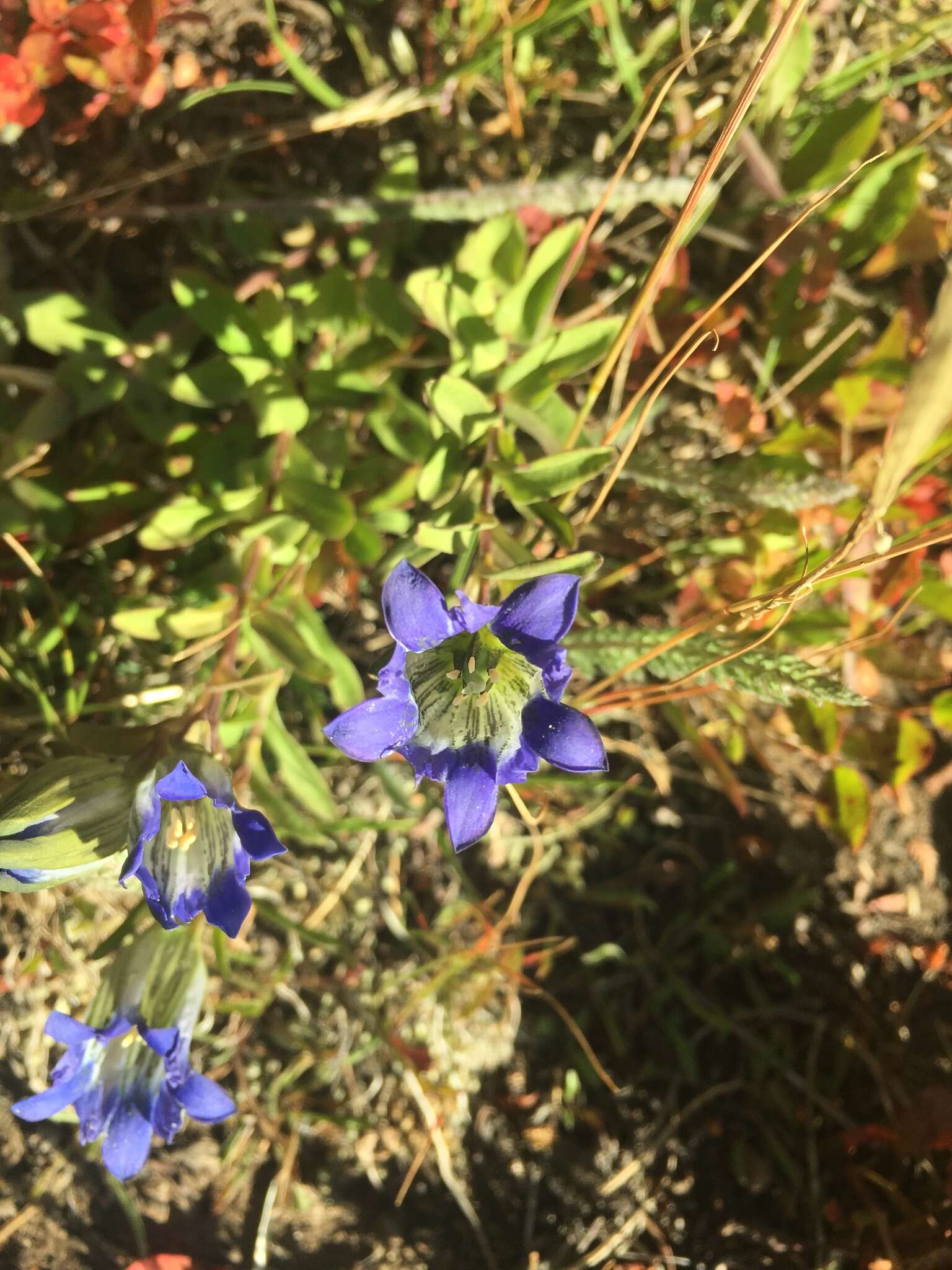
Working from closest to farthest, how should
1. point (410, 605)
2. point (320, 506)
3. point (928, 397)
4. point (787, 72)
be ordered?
point (928, 397) → point (410, 605) → point (320, 506) → point (787, 72)

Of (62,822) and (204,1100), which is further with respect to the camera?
(204,1100)

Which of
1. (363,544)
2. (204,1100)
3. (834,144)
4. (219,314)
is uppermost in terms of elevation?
(834,144)

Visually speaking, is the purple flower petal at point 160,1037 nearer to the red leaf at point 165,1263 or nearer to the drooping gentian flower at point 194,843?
the drooping gentian flower at point 194,843

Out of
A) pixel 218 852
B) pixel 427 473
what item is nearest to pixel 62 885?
pixel 218 852

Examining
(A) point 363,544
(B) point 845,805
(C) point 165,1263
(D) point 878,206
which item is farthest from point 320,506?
(C) point 165,1263

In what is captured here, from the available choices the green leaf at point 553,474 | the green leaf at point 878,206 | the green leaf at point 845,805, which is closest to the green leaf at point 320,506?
the green leaf at point 553,474

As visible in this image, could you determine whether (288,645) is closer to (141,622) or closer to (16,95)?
(141,622)

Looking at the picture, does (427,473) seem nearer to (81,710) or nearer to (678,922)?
(81,710)
